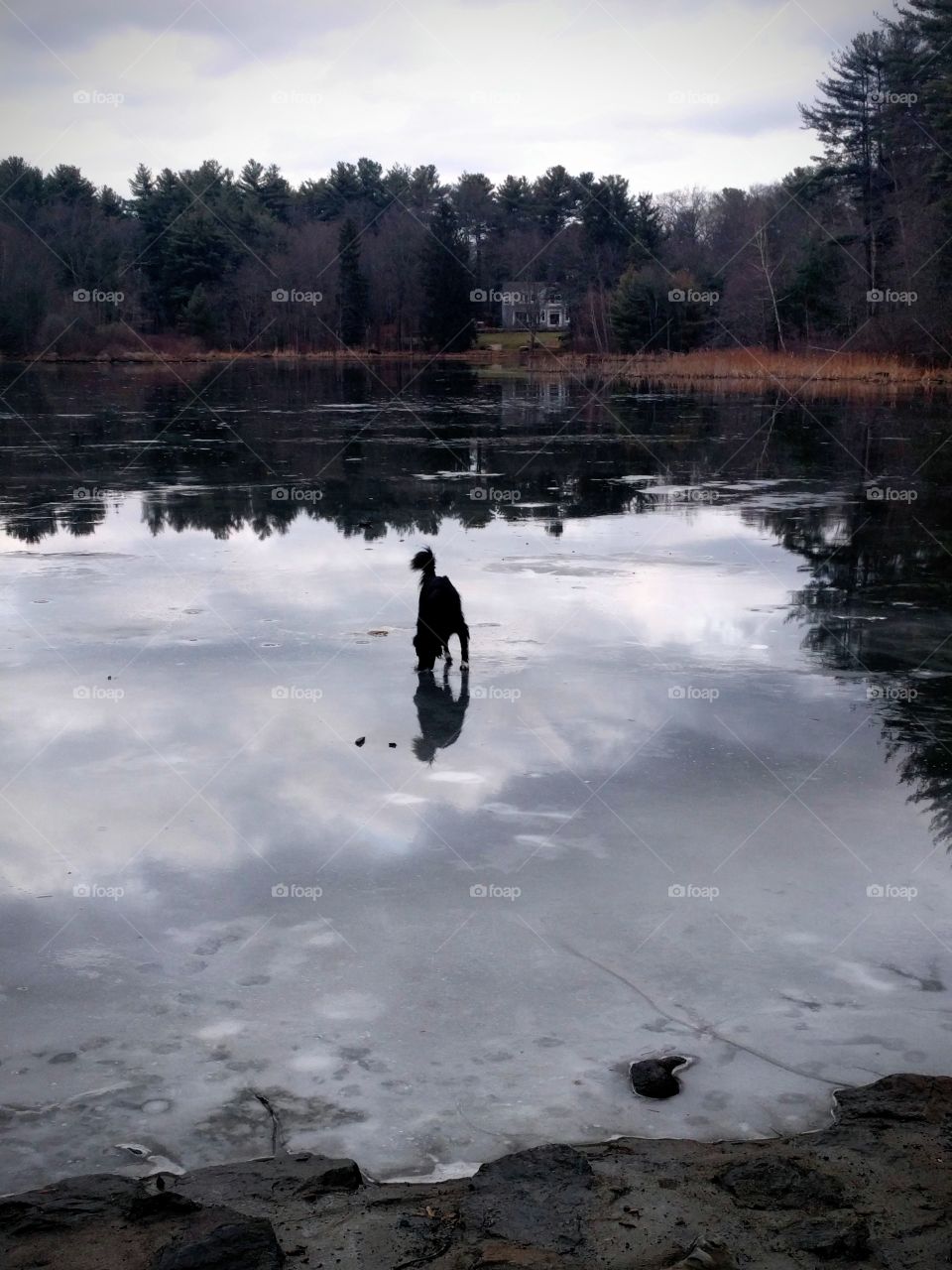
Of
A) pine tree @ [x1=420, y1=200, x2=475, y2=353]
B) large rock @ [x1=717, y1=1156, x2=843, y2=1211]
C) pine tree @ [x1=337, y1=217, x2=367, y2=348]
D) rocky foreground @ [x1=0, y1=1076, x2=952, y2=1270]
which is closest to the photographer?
rocky foreground @ [x1=0, y1=1076, x2=952, y2=1270]

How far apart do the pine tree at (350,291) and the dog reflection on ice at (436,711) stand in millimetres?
86654

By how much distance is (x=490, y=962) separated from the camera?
544cm

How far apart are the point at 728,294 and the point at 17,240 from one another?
52.2 metres

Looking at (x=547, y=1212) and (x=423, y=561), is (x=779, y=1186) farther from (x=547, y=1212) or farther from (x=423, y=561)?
(x=423, y=561)

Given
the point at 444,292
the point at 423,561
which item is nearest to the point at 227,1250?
the point at 423,561

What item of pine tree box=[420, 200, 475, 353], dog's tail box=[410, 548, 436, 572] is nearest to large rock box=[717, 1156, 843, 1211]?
dog's tail box=[410, 548, 436, 572]

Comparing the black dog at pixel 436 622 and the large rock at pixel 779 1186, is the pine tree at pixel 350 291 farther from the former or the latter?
the large rock at pixel 779 1186

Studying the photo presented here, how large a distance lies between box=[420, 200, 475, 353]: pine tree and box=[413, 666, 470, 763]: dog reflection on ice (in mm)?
85577

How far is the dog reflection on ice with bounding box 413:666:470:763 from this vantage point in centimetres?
829

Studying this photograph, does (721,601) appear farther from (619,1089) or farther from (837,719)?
(619,1089)

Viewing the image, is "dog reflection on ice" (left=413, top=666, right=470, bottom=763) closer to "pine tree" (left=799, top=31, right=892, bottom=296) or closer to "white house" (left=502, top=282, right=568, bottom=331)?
"pine tree" (left=799, top=31, right=892, bottom=296)

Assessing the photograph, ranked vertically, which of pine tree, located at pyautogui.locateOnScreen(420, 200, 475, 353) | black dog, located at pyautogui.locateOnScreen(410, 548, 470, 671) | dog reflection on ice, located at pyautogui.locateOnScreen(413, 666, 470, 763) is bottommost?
dog reflection on ice, located at pyautogui.locateOnScreen(413, 666, 470, 763)

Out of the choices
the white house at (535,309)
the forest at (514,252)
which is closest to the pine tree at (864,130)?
the forest at (514,252)

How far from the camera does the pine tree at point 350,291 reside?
3649 inches
